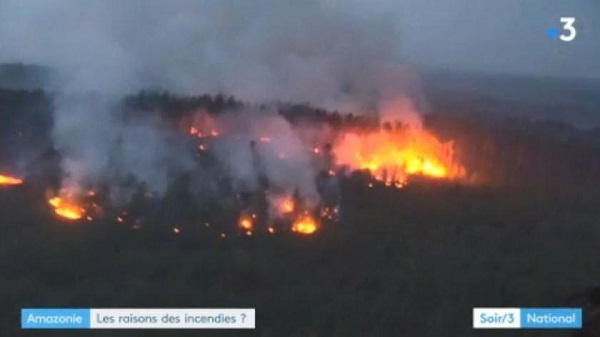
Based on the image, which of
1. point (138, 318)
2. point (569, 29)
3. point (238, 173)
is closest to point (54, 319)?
point (138, 318)

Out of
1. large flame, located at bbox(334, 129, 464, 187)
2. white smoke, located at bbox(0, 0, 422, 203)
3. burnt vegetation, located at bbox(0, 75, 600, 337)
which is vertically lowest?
burnt vegetation, located at bbox(0, 75, 600, 337)

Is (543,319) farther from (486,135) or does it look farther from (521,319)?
(486,135)

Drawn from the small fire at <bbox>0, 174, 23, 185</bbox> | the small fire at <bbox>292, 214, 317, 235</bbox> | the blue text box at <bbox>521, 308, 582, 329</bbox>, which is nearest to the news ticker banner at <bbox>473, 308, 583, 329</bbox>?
the blue text box at <bbox>521, 308, 582, 329</bbox>

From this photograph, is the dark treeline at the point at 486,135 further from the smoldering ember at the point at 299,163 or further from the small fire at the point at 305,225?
the small fire at the point at 305,225

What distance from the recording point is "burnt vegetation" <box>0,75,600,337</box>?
1.68 metres

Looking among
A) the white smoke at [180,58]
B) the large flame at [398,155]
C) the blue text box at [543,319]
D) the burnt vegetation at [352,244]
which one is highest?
the white smoke at [180,58]

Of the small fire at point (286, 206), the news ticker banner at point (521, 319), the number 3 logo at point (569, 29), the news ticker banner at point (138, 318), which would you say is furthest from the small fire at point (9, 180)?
the number 3 logo at point (569, 29)

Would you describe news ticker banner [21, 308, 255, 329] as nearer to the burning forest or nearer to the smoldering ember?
the smoldering ember

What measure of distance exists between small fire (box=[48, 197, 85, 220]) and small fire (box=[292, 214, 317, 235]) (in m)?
0.37

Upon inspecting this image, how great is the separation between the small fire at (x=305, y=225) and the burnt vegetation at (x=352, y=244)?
16 millimetres

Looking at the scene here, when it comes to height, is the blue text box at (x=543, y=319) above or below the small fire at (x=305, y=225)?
below

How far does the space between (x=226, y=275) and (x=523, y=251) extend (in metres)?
0.53

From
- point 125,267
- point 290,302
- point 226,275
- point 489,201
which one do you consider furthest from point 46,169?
point 489,201

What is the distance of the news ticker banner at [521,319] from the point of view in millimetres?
1719
